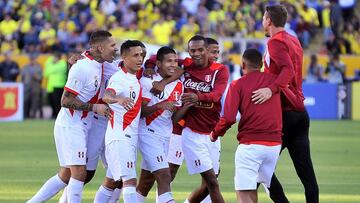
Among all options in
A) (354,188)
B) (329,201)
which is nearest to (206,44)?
(329,201)

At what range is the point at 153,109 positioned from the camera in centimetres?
1307

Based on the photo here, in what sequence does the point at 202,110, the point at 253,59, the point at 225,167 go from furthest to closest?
the point at 225,167 → the point at 202,110 → the point at 253,59

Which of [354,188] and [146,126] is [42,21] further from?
[146,126]

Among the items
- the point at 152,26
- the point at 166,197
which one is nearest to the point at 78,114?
the point at 166,197

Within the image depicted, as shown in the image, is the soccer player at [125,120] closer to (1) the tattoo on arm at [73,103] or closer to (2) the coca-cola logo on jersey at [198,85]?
(1) the tattoo on arm at [73,103]

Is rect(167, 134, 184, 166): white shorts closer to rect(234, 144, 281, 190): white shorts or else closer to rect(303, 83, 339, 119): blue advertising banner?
rect(234, 144, 281, 190): white shorts

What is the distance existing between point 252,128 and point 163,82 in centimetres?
150

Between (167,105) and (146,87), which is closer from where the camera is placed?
(167,105)

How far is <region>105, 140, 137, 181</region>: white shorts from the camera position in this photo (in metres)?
12.7

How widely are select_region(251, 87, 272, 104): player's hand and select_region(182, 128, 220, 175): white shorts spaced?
63.6 inches

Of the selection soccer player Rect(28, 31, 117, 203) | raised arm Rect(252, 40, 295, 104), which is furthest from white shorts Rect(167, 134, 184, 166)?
raised arm Rect(252, 40, 295, 104)

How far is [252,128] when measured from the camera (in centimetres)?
1230

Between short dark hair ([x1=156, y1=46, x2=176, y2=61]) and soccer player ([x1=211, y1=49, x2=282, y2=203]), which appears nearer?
soccer player ([x1=211, y1=49, x2=282, y2=203])

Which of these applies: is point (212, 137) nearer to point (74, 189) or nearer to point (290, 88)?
point (290, 88)
